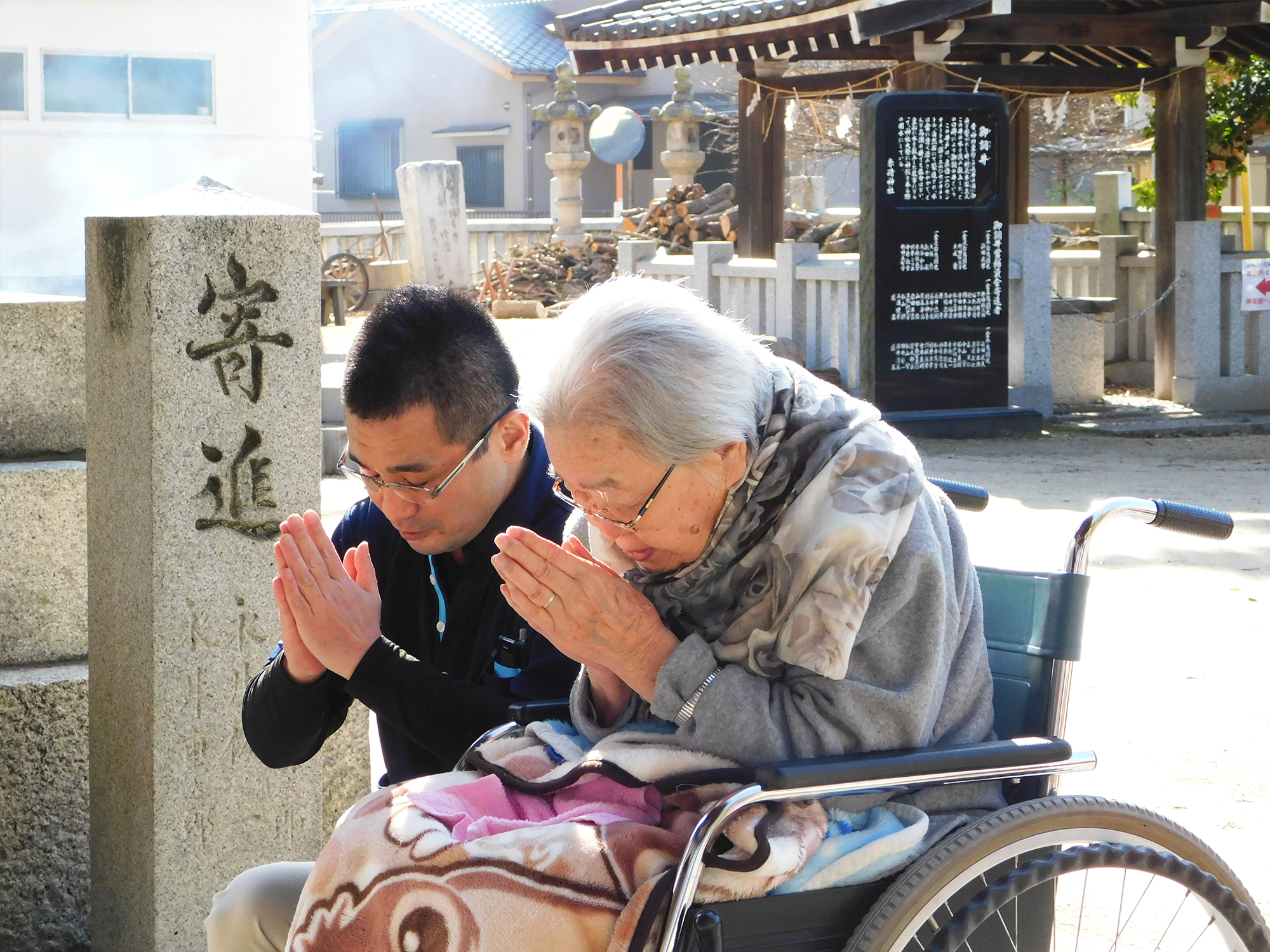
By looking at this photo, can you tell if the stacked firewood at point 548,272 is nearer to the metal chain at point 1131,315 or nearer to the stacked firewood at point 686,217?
the stacked firewood at point 686,217

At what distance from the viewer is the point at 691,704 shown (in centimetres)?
173

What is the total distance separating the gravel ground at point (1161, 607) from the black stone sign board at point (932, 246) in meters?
0.48

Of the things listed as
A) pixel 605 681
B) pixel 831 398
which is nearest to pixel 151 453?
pixel 605 681

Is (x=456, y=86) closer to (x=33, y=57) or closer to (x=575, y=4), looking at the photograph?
(x=575, y=4)

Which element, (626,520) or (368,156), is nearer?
(626,520)

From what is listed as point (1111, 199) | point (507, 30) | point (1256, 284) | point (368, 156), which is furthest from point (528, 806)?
point (368, 156)

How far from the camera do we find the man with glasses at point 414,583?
1.99 metres

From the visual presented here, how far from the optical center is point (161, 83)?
15.7m

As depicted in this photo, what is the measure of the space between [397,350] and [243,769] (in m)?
1.05

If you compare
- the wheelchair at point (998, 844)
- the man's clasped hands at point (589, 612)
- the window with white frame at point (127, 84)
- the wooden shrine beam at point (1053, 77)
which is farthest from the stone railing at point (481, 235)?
the man's clasped hands at point (589, 612)

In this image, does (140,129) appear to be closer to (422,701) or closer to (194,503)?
(194,503)

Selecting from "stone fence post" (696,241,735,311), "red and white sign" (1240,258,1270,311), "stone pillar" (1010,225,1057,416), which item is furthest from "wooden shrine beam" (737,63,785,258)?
"red and white sign" (1240,258,1270,311)

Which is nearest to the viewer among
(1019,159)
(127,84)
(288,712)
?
(288,712)

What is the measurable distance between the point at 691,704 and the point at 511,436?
635 mm
